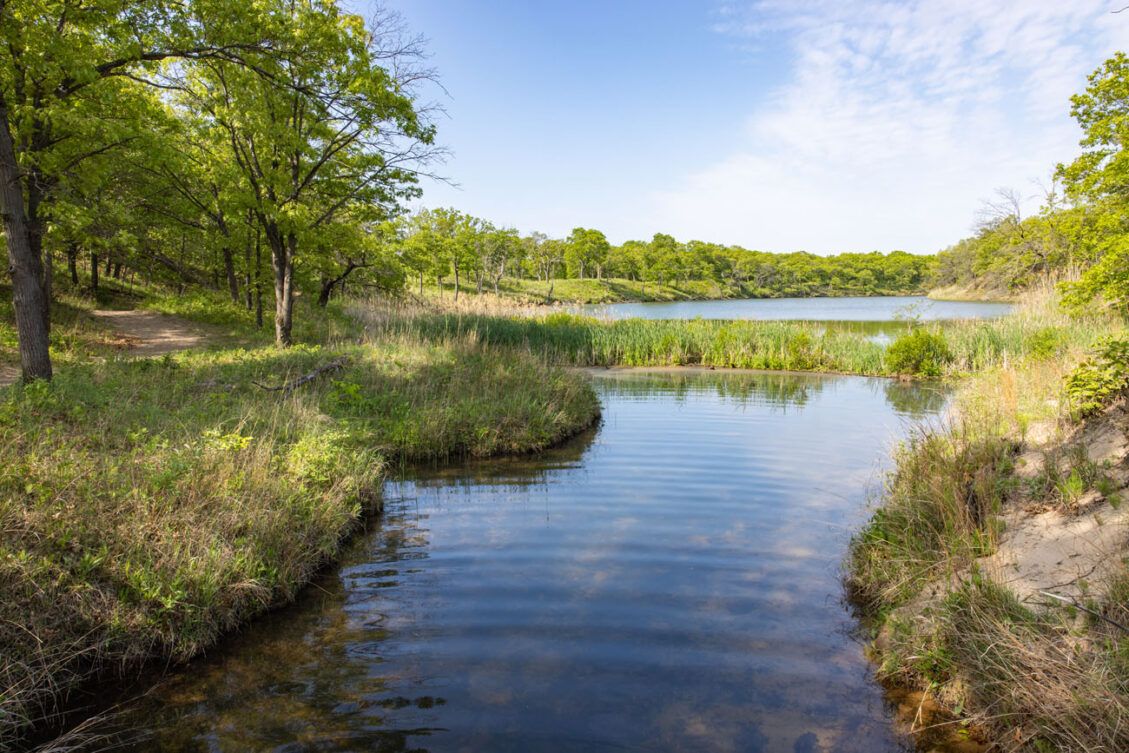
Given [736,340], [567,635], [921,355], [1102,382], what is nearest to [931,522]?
[1102,382]

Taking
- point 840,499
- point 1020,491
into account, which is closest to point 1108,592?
point 1020,491

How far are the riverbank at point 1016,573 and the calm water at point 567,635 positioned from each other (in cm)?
44

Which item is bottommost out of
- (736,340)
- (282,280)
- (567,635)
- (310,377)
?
(567,635)

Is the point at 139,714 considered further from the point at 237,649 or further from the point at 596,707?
the point at 596,707

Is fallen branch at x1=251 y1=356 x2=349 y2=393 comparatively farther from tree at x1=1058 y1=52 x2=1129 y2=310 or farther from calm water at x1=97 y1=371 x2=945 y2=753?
tree at x1=1058 y1=52 x2=1129 y2=310

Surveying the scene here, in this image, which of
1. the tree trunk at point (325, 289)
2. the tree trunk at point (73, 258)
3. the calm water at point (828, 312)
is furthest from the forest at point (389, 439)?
the calm water at point (828, 312)

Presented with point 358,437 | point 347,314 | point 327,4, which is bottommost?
point 358,437

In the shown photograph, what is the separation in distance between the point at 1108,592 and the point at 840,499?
14.9ft

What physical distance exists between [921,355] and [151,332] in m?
23.8

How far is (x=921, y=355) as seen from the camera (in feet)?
63.5

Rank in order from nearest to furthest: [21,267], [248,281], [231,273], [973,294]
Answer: [21,267], [248,281], [231,273], [973,294]

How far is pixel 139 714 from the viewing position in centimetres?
390

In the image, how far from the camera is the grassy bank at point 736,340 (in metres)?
18.4

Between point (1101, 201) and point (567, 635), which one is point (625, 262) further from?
point (567, 635)
